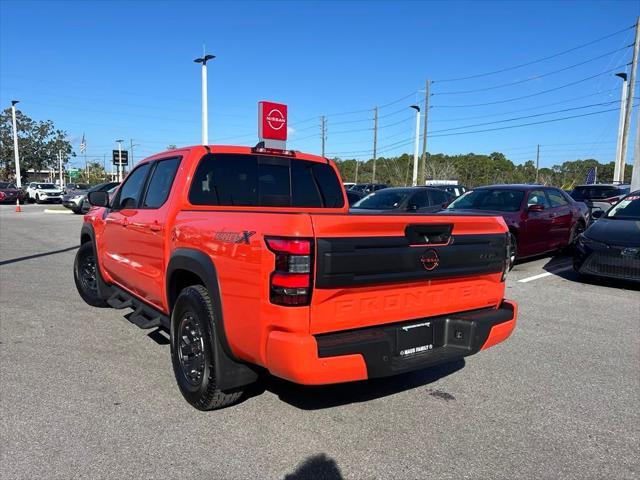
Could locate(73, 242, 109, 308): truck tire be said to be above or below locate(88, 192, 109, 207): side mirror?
below

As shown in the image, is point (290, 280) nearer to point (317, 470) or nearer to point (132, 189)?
point (317, 470)

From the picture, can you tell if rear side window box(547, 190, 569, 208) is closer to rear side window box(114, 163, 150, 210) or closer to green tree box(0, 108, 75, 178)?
rear side window box(114, 163, 150, 210)

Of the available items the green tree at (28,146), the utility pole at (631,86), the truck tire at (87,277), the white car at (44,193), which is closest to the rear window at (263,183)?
the truck tire at (87,277)

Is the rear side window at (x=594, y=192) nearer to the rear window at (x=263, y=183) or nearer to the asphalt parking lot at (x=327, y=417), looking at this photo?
the asphalt parking lot at (x=327, y=417)

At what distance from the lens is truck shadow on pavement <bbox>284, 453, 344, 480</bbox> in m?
2.75

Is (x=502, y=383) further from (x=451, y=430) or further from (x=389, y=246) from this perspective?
(x=389, y=246)

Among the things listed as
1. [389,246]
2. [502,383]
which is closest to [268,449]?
[389,246]

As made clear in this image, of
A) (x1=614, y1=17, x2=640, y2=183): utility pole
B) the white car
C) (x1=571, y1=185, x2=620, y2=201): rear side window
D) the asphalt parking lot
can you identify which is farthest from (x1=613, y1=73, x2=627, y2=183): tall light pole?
the white car

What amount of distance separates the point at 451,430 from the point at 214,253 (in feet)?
6.39

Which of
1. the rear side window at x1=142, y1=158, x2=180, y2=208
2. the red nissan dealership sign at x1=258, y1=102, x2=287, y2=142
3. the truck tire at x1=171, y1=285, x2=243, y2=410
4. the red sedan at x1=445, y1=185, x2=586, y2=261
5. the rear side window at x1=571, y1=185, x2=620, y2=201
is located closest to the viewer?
the truck tire at x1=171, y1=285, x2=243, y2=410

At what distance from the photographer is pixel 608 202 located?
15.6 meters

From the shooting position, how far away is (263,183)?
14.5 ft

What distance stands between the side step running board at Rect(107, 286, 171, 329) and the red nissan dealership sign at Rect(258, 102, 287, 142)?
805 centimetres

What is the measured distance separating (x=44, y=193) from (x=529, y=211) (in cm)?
3861
